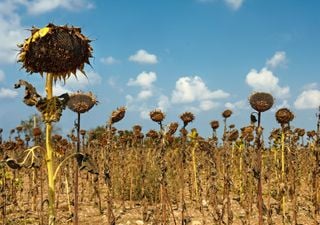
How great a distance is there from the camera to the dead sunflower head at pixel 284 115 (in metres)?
7.98

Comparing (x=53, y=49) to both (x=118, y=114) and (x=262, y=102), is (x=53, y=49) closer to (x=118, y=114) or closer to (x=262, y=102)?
(x=262, y=102)

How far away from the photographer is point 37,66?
11.6ft

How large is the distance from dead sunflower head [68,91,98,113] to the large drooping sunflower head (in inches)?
77.8

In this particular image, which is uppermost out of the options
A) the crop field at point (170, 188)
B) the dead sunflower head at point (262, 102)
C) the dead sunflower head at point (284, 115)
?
the dead sunflower head at point (284, 115)

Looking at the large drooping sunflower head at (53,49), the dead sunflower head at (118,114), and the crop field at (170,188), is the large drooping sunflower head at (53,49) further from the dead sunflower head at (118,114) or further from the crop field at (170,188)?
the dead sunflower head at (118,114)

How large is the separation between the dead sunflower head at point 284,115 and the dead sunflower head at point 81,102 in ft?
11.7

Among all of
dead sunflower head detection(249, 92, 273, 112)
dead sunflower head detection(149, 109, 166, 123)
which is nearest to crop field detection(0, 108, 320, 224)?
dead sunflower head detection(149, 109, 166, 123)

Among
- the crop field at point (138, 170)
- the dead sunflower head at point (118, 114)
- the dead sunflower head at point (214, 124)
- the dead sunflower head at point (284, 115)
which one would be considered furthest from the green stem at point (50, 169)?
the dead sunflower head at point (214, 124)

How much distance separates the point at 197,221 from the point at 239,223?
701mm

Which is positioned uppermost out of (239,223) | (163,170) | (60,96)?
(60,96)

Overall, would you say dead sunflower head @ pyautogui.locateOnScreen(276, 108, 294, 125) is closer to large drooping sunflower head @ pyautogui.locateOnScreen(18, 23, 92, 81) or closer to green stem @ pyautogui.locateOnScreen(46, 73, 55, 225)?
large drooping sunflower head @ pyautogui.locateOnScreen(18, 23, 92, 81)

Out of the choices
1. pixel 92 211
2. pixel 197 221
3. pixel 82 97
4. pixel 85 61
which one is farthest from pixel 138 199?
pixel 85 61

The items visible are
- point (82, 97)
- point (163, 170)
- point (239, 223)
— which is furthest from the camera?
point (239, 223)

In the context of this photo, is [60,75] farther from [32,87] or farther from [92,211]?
[92,211]
